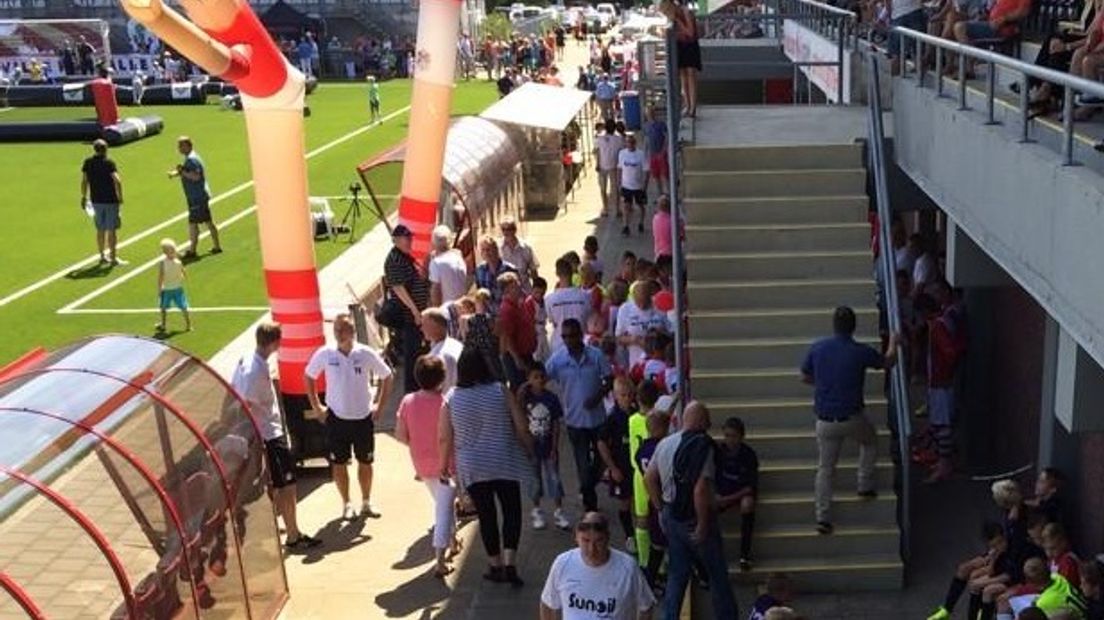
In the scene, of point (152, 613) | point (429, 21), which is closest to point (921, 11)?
point (429, 21)

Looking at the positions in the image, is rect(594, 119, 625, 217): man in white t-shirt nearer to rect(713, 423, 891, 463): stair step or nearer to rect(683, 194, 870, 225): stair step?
rect(683, 194, 870, 225): stair step

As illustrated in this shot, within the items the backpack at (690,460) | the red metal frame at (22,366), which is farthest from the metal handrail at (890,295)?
the red metal frame at (22,366)

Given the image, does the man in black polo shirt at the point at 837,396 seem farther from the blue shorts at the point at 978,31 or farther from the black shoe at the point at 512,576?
the blue shorts at the point at 978,31

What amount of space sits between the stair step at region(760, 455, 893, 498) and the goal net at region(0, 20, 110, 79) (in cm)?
5004

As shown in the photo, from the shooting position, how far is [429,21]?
52.9 ft

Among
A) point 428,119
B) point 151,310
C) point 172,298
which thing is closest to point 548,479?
point 428,119

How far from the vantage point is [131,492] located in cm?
742

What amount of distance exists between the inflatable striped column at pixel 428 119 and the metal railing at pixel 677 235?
4.19m

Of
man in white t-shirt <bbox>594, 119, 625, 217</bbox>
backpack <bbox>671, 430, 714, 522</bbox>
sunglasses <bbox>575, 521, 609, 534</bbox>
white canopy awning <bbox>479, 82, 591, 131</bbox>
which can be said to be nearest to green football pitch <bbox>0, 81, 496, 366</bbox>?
white canopy awning <bbox>479, 82, 591, 131</bbox>

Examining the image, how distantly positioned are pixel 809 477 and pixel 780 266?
6.56ft

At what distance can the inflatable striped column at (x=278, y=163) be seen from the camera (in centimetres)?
1205

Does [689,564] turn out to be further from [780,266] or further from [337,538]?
[780,266]

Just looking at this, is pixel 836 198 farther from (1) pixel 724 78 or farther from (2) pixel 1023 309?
(1) pixel 724 78

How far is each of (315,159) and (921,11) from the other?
23095mm
